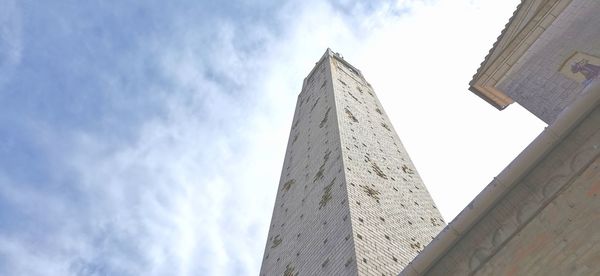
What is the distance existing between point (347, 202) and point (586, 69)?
5.62 m

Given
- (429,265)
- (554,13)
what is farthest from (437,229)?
(429,265)

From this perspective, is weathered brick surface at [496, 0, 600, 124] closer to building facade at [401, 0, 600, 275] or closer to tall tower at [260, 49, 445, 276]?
tall tower at [260, 49, 445, 276]

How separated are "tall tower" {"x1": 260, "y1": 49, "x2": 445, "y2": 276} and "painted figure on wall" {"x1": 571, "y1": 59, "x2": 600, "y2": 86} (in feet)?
16.6

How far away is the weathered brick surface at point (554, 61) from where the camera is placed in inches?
443

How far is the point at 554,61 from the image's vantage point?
1207cm

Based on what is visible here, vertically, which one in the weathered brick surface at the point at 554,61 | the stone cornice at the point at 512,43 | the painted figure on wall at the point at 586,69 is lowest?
the painted figure on wall at the point at 586,69

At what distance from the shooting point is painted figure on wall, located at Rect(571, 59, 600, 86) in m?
10.3

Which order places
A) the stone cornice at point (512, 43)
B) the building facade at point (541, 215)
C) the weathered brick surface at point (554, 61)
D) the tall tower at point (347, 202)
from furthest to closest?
1. the stone cornice at point (512, 43)
2. the weathered brick surface at point (554, 61)
3. the tall tower at point (347, 202)
4. the building facade at point (541, 215)

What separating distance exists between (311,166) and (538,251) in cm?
1158

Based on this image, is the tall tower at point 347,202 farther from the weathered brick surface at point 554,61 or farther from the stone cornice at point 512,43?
the weathered brick surface at point 554,61

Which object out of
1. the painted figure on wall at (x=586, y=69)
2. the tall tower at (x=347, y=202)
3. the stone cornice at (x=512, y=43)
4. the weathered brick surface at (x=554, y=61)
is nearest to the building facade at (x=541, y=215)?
the tall tower at (x=347, y=202)

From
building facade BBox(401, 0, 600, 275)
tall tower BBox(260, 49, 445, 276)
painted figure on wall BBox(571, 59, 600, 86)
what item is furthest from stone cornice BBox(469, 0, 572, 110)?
building facade BBox(401, 0, 600, 275)

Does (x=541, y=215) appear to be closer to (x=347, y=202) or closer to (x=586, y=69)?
(x=586, y=69)

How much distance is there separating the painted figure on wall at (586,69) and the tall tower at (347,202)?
506 centimetres
